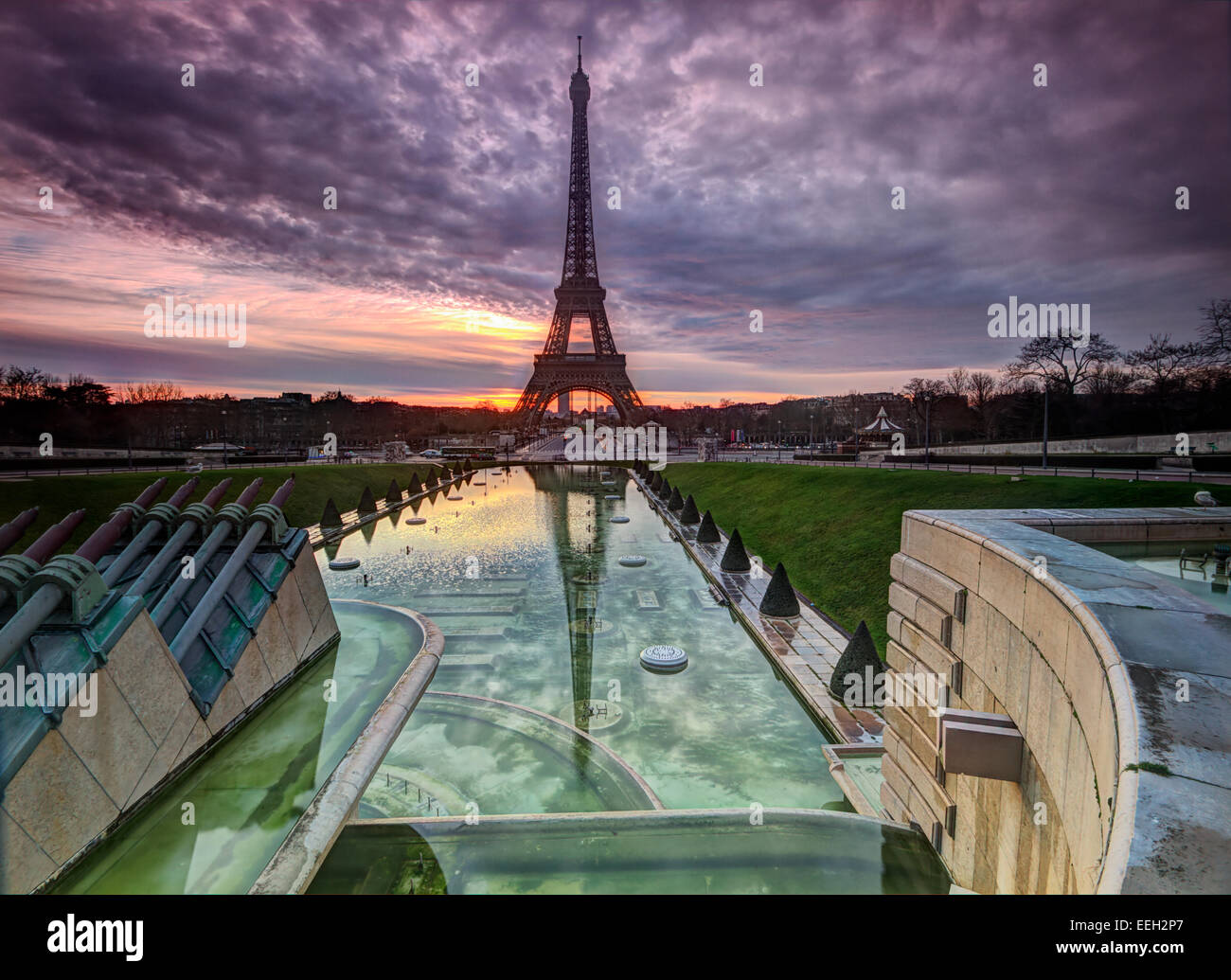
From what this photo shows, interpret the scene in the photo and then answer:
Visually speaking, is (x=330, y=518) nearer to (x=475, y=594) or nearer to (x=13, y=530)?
(x=475, y=594)

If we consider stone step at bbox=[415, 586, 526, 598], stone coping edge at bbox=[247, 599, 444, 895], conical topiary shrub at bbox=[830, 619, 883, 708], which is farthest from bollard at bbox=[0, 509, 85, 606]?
conical topiary shrub at bbox=[830, 619, 883, 708]

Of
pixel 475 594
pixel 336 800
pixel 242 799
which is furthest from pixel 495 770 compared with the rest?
pixel 475 594

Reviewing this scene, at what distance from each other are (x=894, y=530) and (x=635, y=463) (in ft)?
136

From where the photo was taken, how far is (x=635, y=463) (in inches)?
2343

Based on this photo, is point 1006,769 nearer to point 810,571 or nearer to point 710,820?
point 710,820

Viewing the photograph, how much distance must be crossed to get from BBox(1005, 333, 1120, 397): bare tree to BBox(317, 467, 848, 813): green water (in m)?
47.5

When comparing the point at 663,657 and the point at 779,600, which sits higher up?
the point at 779,600

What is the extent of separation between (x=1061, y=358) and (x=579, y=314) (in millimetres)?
53800

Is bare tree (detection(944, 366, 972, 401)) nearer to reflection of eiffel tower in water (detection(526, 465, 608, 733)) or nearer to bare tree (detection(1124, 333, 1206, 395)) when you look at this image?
bare tree (detection(1124, 333, 1206, 395))

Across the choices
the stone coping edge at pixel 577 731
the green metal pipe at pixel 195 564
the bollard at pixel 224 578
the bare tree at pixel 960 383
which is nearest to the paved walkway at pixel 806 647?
the stone coping edge at pixel 577 731

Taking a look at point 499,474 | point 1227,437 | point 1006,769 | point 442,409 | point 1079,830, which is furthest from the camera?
point 442,409

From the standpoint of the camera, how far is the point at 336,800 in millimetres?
6363
